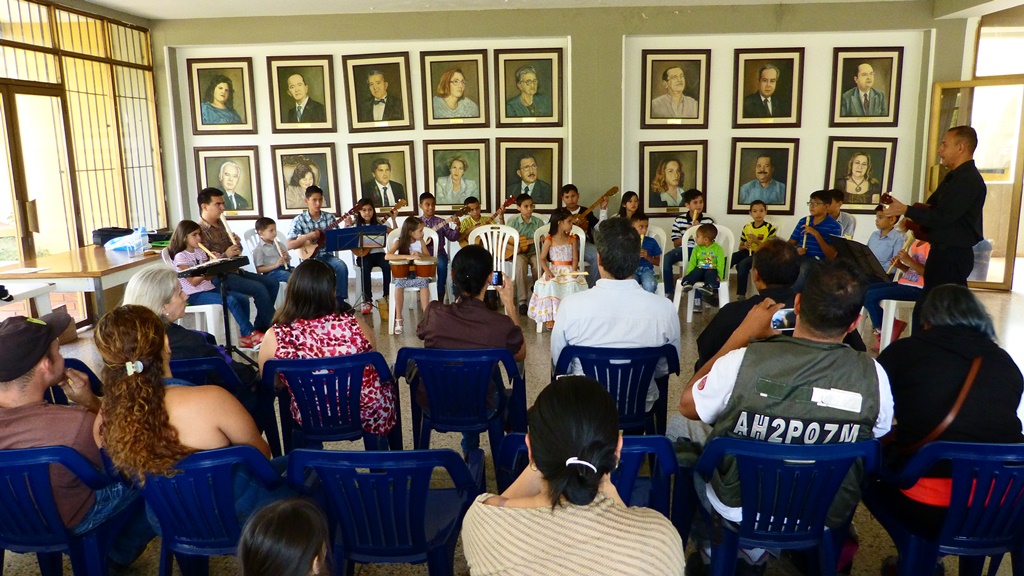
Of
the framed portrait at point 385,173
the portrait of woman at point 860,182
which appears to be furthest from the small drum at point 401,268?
the portrait of woman at point 860,182

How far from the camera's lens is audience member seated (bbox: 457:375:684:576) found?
136 cm

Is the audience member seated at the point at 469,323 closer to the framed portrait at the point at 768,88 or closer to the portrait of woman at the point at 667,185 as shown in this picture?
the portrait of woman at the point at 667,185

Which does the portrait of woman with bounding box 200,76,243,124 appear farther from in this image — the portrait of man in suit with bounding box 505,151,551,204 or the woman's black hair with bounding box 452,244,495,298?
the woman's black hair with bounding box 452,244,495,298

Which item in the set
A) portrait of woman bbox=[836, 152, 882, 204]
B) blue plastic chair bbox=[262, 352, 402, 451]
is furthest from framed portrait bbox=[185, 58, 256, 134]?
portrait of woman bbox=[836, 152, 882, 204]

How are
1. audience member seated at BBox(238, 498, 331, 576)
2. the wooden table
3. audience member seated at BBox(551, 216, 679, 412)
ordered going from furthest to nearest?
the wooden table < audience member seated at BBox(551, 216, 679, 412) < audience member seated at BBox(238, 498, 331, 576)

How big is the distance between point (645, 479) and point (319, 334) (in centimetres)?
143

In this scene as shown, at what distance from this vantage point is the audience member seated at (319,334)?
2.98 metres

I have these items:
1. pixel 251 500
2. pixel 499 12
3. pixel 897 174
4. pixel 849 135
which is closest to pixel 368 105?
pixel 499 12

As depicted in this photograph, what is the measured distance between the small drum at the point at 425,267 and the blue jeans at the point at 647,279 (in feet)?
5.95

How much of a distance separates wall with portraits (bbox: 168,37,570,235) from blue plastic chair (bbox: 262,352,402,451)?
19.0 feet

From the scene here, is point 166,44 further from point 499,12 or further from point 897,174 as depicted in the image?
point 897,174

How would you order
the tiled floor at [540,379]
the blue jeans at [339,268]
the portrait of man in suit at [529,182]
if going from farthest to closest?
the portrait of man in suit at [529,182]
the blue jeans at [339,268]
the tiled floor at [540,379]

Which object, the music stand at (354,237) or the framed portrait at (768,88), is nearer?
the music stand at (354,237)

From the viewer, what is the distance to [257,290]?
606cm
